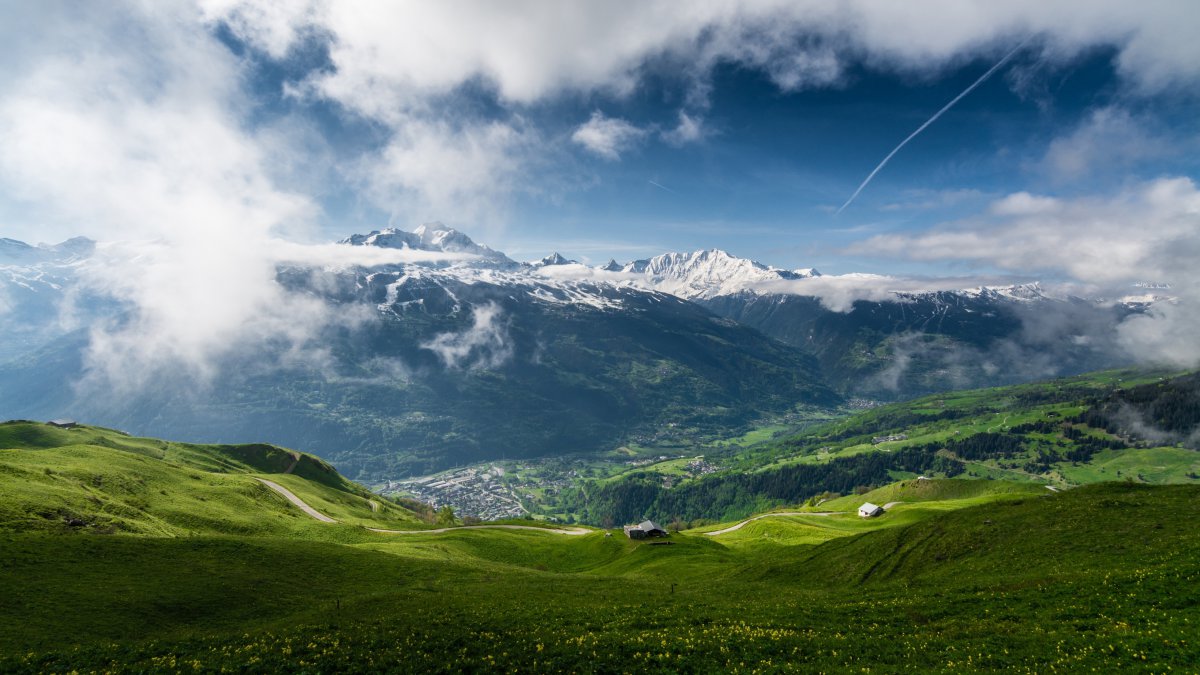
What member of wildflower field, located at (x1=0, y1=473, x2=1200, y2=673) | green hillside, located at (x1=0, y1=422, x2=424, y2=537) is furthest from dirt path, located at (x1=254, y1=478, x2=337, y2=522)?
wildflower field, located at (x1=0, y1=473, x2=1200, y2=673)

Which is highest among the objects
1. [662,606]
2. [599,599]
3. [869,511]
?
[662,606]

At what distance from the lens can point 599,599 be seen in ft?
147

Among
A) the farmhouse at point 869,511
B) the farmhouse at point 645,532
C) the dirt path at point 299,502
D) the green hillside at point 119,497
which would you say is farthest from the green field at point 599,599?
the farmhouse at point 869,511

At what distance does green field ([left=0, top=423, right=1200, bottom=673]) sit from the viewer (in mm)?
26312

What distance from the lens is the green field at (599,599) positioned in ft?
86.3

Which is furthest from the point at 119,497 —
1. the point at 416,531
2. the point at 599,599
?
the point at 599,599

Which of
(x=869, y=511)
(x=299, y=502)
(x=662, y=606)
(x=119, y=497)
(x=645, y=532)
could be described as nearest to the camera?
(x=662, y=606)

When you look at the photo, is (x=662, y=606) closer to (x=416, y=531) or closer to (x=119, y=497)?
(x=119, y=497)

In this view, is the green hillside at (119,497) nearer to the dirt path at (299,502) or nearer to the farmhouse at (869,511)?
the dirt path at (299,502)

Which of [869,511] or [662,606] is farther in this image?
[869,511]

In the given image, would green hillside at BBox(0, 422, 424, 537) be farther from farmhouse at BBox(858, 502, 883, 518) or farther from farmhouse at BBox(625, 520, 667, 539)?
farmhouse at BBox(858, 502, 883, 518)

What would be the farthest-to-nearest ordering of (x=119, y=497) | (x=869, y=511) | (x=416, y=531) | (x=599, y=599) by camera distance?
(x=869, y=511)
(x=416, y=531)
(x=119, y=497)
(x=599, y=599)

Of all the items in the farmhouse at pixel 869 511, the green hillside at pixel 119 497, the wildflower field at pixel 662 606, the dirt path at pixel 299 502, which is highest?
the green hillside at pixel 119 497

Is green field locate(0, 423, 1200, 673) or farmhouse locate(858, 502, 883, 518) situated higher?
green field locate(0, 423, 1200, 673)
